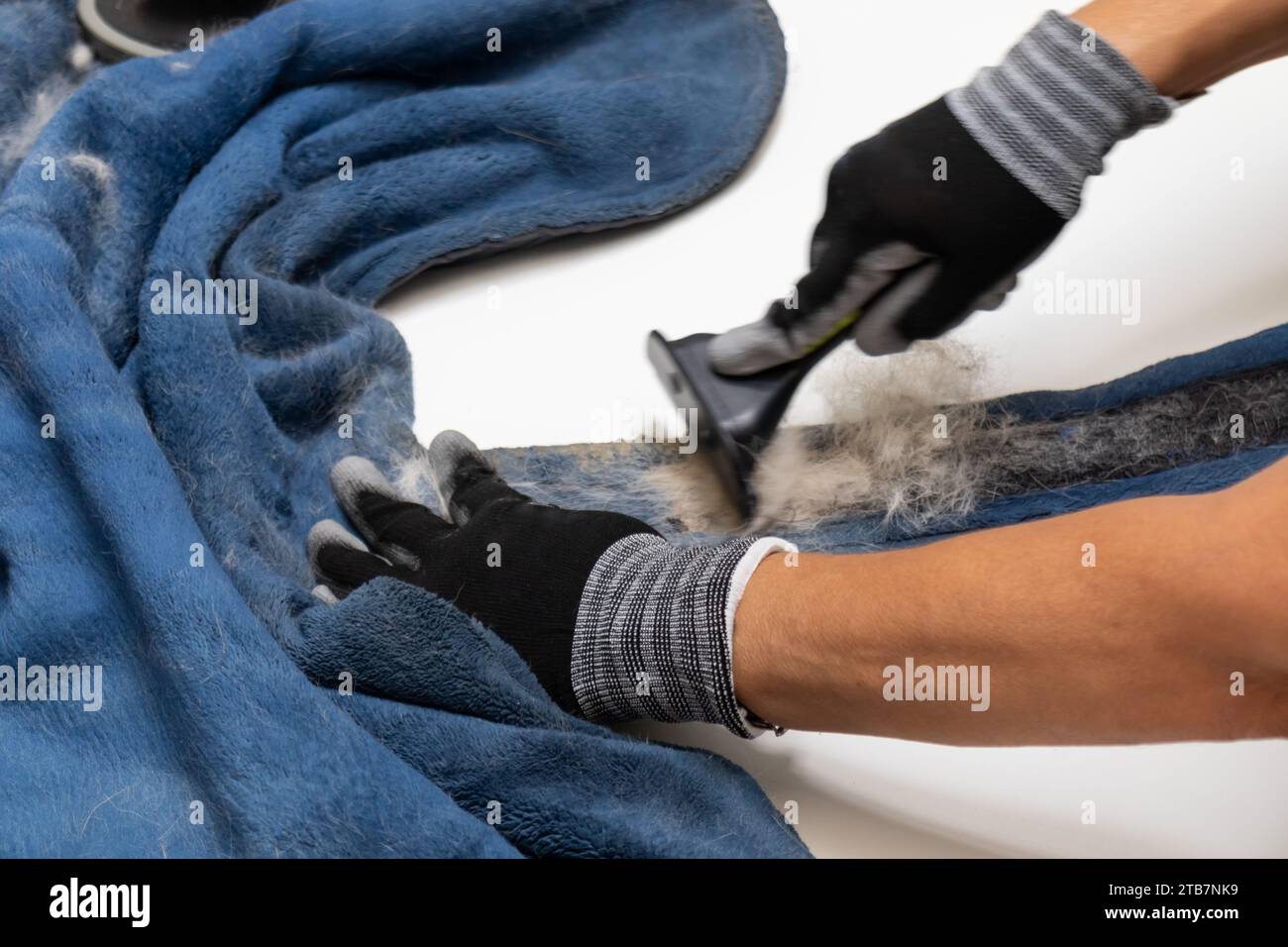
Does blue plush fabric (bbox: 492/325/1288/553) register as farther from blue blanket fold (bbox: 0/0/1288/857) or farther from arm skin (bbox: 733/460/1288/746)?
arm skin (bbox: 733/460/1288/746)

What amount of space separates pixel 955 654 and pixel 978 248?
0.31m

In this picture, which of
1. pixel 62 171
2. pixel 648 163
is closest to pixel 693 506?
pixel 648 163

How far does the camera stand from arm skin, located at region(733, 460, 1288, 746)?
1.72 ft

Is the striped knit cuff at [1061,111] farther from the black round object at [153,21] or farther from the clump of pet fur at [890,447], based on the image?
the black round object at [153,21]

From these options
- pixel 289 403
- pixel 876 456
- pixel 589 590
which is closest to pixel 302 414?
pixel 289 403

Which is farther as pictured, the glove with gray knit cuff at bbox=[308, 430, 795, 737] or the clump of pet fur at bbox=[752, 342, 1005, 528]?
the clump of pet fur at bbox=[752, 342, 1005, 528]

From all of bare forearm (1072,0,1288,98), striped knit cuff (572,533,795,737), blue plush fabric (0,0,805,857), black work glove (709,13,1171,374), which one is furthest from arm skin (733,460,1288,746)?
bare forearm (1072,0,1288,98)

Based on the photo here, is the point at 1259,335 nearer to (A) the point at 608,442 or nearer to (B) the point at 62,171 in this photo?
(A) the point at 608,442

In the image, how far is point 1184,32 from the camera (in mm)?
769

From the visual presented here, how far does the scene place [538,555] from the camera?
2.52ft

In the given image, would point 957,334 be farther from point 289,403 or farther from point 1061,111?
Answer: point 289,403

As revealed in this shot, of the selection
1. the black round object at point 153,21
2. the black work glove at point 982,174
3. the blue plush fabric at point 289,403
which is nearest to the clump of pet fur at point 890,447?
the black work glove at point 982,174

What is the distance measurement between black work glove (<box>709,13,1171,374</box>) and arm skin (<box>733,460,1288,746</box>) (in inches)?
9.2
